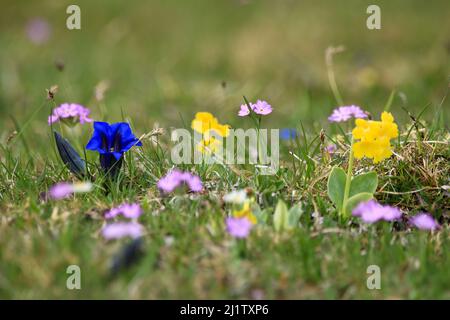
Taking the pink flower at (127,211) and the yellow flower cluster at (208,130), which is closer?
the pink flower at (127,211)

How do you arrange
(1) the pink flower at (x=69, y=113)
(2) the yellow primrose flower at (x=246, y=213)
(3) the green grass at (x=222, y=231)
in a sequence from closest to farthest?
(3) the green grass at (x=222, y=231) < (2) the yellow primrose flower at (x=246, y=213) < (1) the pink flower at (x=69, y=113)

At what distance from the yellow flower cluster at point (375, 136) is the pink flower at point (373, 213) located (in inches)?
9.0

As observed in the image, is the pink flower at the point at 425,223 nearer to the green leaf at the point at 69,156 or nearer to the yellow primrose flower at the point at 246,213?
the yellow primrose flower at the point at 246,213

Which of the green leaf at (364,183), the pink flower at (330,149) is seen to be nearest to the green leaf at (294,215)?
the green leaf at (364,183)

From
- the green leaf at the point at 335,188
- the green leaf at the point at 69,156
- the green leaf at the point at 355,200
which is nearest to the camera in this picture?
the green leaf at the point at 355,200

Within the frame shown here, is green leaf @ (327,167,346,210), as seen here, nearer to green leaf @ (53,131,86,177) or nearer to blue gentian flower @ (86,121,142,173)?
blue gentian flower @ (86,121,142,173)

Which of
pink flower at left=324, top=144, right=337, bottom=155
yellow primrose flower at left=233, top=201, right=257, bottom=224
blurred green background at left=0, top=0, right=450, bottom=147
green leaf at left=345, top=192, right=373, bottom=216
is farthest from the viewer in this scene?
blurred green background at left=0, top=0, right=450, bottom=147

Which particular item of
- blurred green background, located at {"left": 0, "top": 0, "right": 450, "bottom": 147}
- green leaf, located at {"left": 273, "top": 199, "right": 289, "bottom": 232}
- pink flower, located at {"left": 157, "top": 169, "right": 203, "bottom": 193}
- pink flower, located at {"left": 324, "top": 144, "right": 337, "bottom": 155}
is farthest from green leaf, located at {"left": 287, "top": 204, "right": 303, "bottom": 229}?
blurred green background, located at {"left": 0, "top": 0, "right": 450, "bottom": 147}

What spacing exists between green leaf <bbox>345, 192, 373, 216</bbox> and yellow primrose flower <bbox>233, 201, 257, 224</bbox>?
387mm

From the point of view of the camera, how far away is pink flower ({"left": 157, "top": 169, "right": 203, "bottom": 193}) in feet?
8.71

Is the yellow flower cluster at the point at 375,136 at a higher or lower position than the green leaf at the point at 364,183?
higher

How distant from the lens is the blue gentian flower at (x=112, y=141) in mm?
2818

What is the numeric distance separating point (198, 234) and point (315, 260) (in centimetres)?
42

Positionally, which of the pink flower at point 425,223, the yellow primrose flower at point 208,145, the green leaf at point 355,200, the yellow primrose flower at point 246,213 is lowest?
the pink flower at point 425,223
